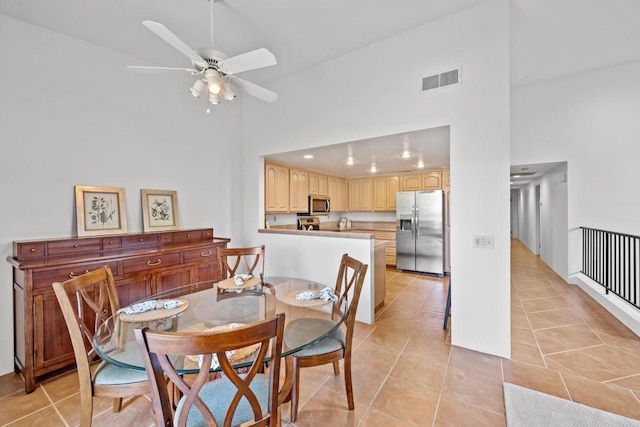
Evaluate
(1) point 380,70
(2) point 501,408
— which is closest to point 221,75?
(1) point 380,70

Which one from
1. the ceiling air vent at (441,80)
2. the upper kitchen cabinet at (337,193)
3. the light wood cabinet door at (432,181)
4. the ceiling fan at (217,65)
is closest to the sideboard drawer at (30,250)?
the ceiling fan at (217,65)

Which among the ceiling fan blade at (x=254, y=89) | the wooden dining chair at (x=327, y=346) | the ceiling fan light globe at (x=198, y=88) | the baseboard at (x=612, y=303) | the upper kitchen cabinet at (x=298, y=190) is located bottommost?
the baseboard at (x=612, y=303)

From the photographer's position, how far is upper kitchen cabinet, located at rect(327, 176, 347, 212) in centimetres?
624

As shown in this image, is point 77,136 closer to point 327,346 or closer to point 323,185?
point 327,346

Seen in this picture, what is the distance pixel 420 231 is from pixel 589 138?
2.92 metres

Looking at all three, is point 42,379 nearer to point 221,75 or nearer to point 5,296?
point 5,296

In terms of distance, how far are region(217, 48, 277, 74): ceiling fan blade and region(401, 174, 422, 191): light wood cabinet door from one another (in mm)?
4804

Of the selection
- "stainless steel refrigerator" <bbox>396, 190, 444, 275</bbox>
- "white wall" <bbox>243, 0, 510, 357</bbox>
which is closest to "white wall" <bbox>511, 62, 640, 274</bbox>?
"stainless steel refrigerator" <bbox>396, 190, 444, 275</bbox>

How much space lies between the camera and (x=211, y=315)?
5.85ft

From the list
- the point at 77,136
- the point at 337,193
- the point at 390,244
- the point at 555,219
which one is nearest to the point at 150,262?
the point at 77,136

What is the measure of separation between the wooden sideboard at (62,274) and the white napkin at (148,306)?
608 mm

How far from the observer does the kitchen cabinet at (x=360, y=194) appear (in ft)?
21.7

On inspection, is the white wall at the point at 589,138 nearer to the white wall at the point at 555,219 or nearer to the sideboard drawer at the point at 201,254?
the white wall at the point at 555,219

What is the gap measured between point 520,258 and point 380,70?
21.4ft
